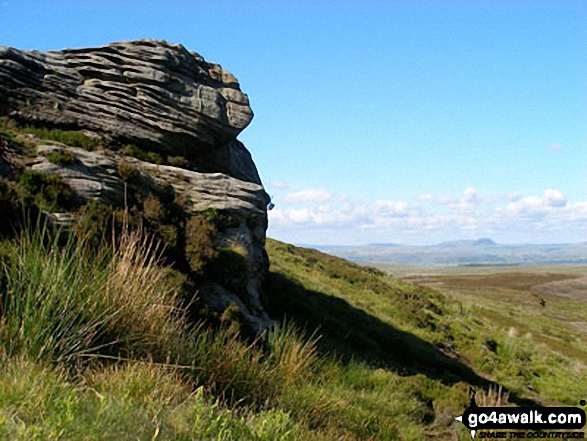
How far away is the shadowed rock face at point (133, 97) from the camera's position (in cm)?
1753

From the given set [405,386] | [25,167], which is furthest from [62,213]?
[405,386]

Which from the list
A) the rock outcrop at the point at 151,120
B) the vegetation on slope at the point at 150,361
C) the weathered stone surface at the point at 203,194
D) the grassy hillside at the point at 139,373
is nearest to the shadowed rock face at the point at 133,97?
the rock outcrop at the point at 151,120

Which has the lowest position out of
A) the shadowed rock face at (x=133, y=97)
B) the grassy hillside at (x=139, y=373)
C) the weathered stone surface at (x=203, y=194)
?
the grassy hillside at (x=139, y=373)

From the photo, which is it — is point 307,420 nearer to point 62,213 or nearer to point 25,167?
point 62,213

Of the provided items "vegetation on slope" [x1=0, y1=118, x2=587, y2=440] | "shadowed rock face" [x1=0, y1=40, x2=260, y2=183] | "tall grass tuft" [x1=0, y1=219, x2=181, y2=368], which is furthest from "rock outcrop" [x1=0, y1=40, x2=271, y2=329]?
"tall grass tuft" [x1=0, y1=219, x2=181, y2=368]

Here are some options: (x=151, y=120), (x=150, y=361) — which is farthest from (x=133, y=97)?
(x=150, y=361)

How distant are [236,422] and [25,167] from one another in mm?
11494

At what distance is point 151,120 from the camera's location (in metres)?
19.0

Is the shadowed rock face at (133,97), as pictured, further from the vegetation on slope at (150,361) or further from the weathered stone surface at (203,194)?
the vegetation on slope at (150,361)

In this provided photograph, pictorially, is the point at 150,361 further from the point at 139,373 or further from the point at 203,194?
the point at 203,194

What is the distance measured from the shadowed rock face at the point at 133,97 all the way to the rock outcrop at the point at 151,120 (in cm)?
4

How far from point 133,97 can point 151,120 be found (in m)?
1.28

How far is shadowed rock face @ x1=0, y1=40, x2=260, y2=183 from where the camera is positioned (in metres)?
17.5

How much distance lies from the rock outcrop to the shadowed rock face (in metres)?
0.04
